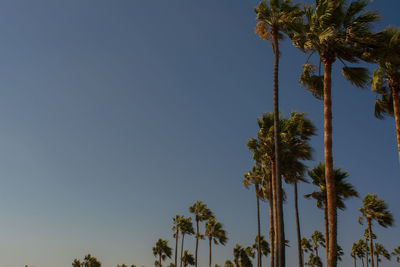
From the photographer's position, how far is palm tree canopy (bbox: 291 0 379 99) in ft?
44.9

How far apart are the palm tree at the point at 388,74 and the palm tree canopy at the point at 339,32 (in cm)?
56

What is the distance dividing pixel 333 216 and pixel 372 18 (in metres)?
9.12

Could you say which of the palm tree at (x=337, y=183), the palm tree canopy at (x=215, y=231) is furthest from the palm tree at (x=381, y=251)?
the palm tree at (x=337, y=183)

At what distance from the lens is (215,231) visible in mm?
59000

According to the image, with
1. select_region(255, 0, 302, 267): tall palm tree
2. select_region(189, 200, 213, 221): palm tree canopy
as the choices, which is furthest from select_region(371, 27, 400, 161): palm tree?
select_region(189, 200, 213, 221): palm tree canopy

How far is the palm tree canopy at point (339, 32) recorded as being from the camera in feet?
44.9

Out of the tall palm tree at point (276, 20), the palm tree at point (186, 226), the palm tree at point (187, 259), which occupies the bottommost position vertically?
the palm tree at point (187, 259)

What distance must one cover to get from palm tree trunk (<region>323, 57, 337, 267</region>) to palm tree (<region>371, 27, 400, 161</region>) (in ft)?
8.05

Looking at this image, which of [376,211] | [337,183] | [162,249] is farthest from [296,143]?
[162,249]

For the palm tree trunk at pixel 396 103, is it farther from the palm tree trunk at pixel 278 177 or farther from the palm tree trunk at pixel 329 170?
the palm tree trunk at pixel 278 177

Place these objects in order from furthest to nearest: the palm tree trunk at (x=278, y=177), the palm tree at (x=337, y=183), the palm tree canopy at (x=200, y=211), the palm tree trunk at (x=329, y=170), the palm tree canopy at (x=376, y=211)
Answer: the palm tree canopy at (x=200, y=211) < the palm tree canopy at (x=376, y=211) < the palm tree at (x=337, y=183) < the palm tree trunk at (x=278, y=177) < the palm tree trunk at (x=329, y=170)

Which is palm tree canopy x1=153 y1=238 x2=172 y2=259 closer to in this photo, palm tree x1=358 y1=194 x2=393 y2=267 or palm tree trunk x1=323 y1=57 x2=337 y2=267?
palm tree x1=358 y1=194 x2=393 y2=267

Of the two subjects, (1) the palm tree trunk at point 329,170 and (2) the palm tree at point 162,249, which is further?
(2) the palm tree at point 162,249

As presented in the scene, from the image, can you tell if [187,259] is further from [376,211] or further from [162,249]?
[376,211]
